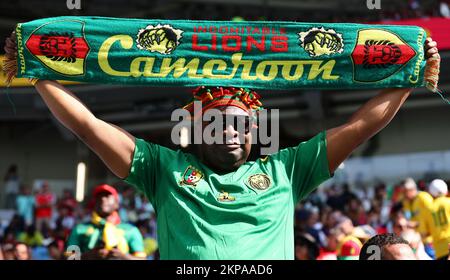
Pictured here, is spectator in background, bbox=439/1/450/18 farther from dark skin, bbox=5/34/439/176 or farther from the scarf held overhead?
dark skin, bbox=5/34/439/176

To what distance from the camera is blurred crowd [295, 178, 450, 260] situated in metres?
6.97

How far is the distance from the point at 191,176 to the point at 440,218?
17.0 ft

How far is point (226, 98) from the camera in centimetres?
379

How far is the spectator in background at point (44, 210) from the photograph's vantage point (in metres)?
13.6

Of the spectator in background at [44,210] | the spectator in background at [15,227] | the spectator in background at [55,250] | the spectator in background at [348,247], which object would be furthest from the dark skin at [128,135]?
the spectator in background at [44,210]

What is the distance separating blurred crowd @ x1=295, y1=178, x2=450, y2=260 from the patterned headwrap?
891 mm

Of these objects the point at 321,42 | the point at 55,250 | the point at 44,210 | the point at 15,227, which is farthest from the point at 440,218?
the point at 44,210

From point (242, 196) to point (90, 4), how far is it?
57.9 ft

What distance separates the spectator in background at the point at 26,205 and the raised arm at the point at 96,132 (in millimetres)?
10755

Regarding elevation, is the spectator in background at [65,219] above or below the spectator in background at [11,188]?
below

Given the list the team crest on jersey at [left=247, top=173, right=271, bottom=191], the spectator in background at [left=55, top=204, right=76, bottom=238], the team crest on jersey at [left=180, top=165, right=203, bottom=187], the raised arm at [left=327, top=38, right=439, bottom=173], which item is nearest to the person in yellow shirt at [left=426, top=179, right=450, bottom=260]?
the raised arm at [left=327, top=38, right=439, bottom=173]

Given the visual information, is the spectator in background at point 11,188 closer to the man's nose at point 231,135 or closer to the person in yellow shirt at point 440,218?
the person in yellow shirt at point 440,218

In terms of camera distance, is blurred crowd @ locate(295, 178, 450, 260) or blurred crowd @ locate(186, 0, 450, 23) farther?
blurred crowd @ locate(186, 0, 450, 23)

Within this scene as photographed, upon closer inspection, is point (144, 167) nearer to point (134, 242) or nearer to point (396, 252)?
point (396, 252)
